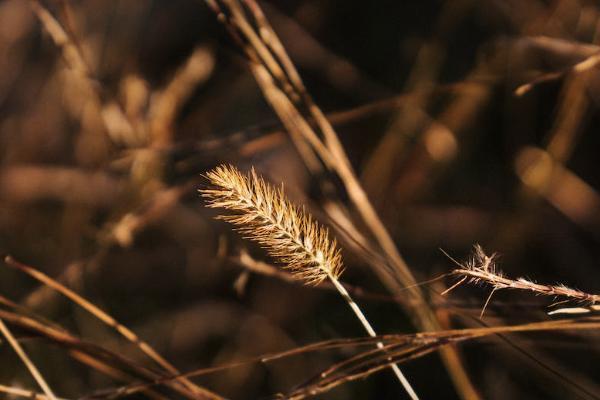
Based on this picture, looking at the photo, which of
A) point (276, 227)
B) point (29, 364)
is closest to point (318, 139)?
point (276, 227)

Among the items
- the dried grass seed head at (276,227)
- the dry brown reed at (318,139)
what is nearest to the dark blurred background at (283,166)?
the dry brown reed at (318,139)

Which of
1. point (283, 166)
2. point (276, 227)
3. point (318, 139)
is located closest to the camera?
point (276, 227)

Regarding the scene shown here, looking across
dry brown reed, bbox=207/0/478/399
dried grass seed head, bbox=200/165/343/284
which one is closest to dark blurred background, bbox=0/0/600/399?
dry brown reed, bbox=207/0/478/399

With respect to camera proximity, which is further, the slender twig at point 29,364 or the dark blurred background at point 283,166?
the dark blurred background at point 283,166

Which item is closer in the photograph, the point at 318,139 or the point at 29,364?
the point at 29,364

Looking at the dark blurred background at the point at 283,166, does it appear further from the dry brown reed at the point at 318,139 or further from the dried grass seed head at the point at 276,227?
the dried grass seed head at the point at 276,227

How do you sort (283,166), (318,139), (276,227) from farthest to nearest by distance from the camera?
(283,166) → (318,139) → (276,227)

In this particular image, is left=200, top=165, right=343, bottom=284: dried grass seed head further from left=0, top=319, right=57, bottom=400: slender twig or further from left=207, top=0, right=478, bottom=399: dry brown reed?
left=0, top=319, right=57, bottom=400: slender twig

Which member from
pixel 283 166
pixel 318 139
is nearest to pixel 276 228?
pixel 318 139

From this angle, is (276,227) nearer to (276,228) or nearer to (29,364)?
(276,228)

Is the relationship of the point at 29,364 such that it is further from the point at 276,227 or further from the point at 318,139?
the point at 318,139
